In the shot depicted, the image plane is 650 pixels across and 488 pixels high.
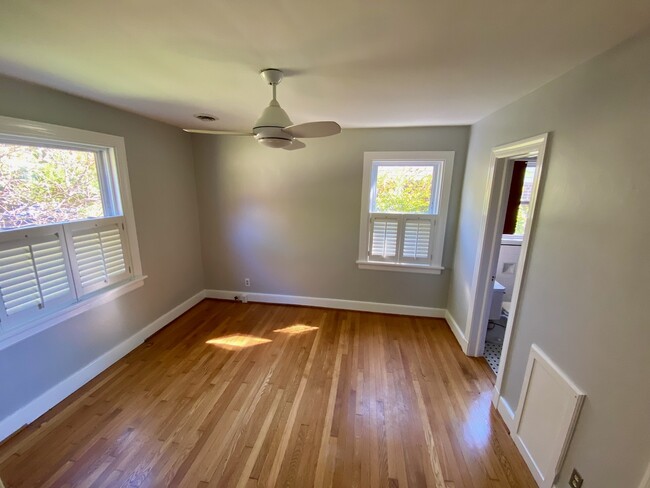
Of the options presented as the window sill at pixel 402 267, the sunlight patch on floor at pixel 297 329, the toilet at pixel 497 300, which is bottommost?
the sunlight patch on floor at pixel 297 329

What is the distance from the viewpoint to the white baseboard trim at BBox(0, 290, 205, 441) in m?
1.75

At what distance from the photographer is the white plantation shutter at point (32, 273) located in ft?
5.55

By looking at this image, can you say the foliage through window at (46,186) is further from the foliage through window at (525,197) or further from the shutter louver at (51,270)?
the foliage through window at (525,197)

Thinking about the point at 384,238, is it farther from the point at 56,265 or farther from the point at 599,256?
the point at 56,265

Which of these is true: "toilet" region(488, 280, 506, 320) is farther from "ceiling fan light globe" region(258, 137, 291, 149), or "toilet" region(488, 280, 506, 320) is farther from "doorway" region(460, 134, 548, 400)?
"ceiling fan light globe" region(258, 137, 291, 149)

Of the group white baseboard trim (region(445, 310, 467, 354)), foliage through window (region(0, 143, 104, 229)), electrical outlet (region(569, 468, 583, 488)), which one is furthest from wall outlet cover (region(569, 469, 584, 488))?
foliage through window (region(0, 143, 104, 229))

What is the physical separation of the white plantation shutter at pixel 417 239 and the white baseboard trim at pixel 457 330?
29.5 inches

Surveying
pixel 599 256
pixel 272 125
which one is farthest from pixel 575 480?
pixel 272 125

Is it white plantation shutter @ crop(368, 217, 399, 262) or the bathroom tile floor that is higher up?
white plantation shutter @ crop(368, 217, 399, 262)

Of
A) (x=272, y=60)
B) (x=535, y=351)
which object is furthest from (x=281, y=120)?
(x=535, y=351)

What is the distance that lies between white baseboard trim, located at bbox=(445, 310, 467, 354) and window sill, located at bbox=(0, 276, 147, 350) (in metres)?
3.43

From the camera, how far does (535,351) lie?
1595mm

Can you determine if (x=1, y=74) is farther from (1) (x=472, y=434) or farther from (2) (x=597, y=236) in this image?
→ (1) (x=472, y=434)

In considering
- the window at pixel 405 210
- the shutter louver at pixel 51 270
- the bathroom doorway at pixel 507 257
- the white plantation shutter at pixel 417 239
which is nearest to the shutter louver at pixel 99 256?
the shutter louver at pixel 51 270
